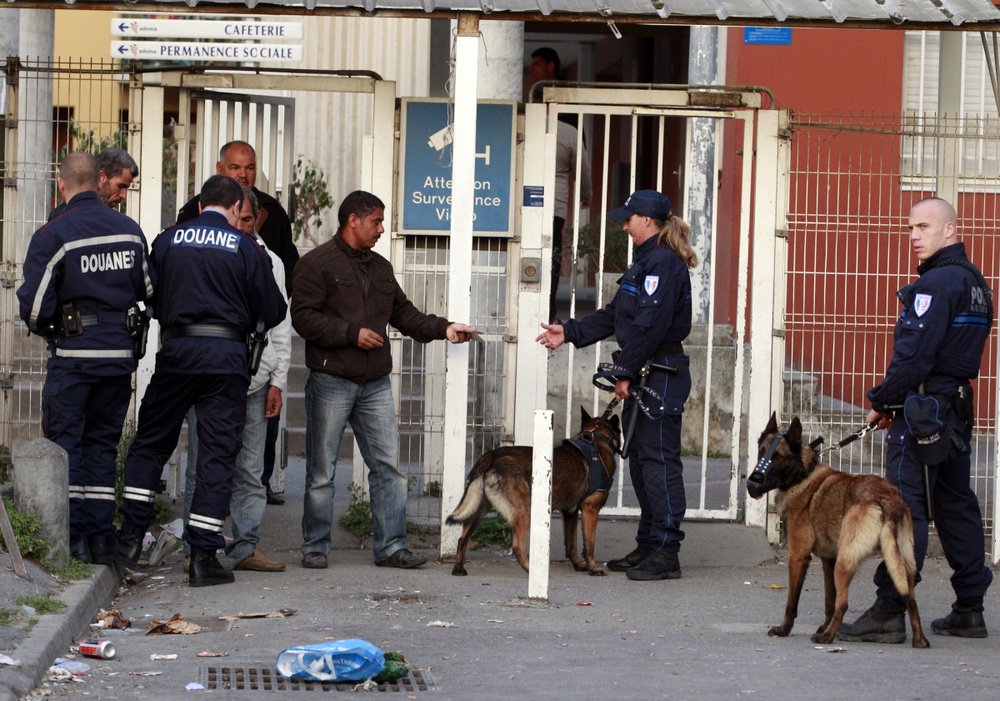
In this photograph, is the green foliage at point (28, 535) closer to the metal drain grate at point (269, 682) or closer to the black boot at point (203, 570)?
the black boot at point (203, 570)

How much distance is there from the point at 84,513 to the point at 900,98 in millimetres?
8440

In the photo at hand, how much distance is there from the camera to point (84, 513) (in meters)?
7.69

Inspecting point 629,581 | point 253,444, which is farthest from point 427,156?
point 629,581

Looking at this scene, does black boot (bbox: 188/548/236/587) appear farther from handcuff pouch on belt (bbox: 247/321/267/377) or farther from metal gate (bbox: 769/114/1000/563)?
metal gate (bbox: 769/114/1000/563)

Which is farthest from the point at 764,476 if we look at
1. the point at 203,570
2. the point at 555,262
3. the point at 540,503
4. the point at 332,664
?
the point at 555,262

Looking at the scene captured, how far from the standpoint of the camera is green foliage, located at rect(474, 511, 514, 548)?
30.0ft

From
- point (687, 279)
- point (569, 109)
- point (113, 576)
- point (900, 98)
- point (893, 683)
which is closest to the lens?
point (893, 683)

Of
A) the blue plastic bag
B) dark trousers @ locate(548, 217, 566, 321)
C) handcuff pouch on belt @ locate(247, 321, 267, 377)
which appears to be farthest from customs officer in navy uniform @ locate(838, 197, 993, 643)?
handcuff pouch on belt @ locate(247, 321, 267, 377)

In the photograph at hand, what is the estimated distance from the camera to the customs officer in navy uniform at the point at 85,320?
7.31 m

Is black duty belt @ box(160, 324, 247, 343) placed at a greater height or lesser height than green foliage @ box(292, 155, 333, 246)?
lesser

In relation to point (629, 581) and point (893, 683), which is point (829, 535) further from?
point (629, 581)

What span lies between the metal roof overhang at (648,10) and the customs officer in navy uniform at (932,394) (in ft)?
A: 4.56

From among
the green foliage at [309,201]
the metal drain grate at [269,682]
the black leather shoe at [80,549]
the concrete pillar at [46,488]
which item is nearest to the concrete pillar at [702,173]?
the green foliage at [309,201]

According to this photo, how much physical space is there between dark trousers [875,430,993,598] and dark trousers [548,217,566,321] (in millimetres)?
2920
